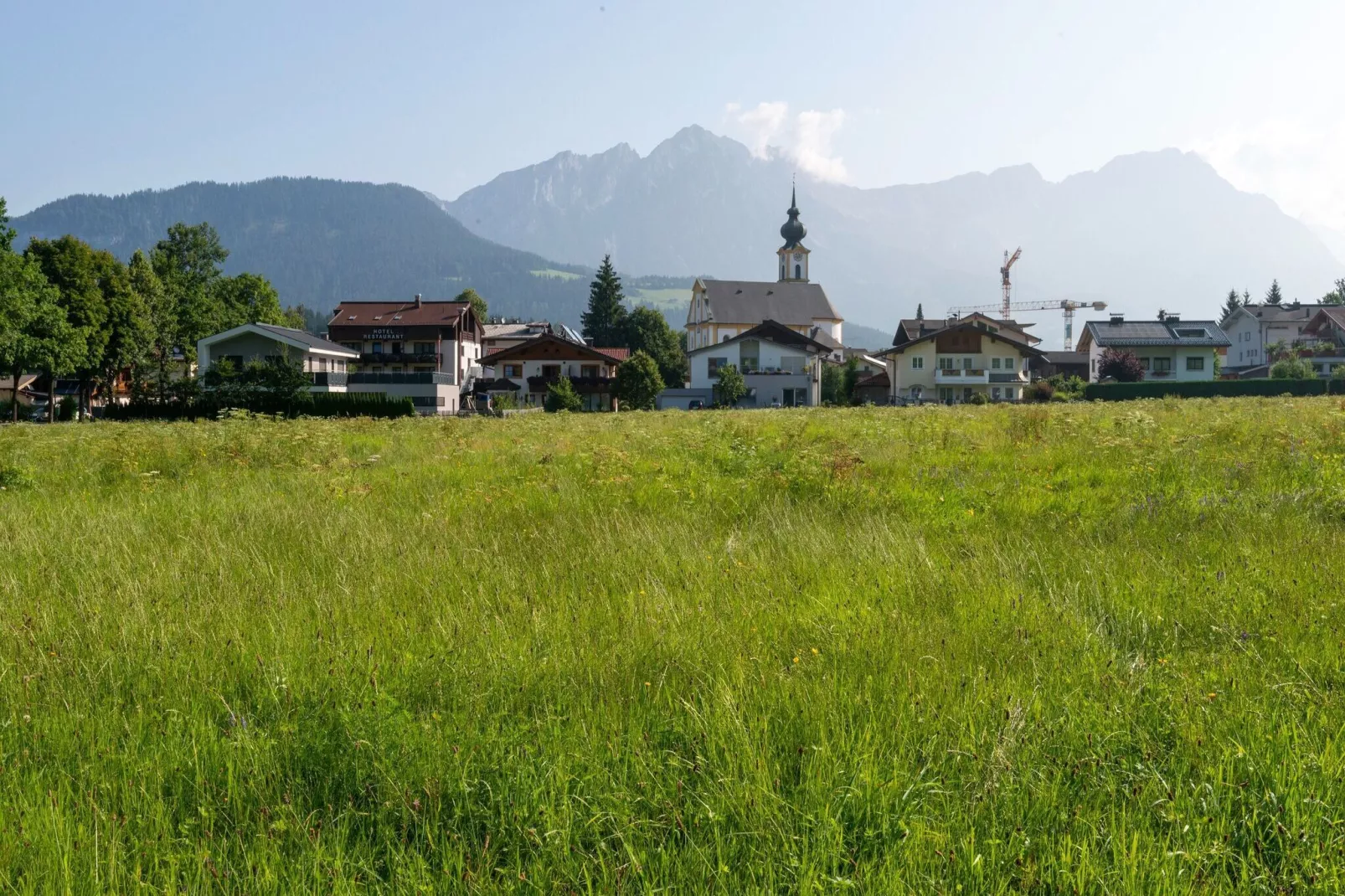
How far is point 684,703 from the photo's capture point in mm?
3256

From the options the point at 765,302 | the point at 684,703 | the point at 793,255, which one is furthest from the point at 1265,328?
the point at 684,703

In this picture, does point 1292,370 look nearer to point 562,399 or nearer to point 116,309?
point 562,399

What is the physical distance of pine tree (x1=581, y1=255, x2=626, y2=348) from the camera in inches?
4176

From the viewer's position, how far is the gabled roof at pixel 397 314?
8150cm

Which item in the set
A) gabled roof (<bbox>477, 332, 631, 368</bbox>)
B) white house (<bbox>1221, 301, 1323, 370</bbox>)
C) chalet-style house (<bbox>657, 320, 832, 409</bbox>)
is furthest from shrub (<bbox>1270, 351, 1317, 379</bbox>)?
gabled roof (<bbox>477, 332, 631, 368</bbox>)

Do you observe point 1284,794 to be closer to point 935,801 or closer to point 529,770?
point 935,801

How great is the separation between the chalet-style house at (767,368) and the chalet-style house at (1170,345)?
3162 cm

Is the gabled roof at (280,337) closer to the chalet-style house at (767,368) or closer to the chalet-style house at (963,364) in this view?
the chalet-style house at (767,368)

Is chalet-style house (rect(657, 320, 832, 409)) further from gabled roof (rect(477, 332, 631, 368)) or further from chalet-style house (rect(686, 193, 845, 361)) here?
chalet-style house (rect(686, 193, 845, 361))

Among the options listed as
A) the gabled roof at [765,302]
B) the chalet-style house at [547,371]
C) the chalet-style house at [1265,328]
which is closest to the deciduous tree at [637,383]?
the chalet-style house at [547,371]

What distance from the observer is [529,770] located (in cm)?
276

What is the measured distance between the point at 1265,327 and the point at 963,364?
51.8 metres

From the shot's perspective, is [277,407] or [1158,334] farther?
[1158,334]

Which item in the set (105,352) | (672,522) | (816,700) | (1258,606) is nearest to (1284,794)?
(816,700)
